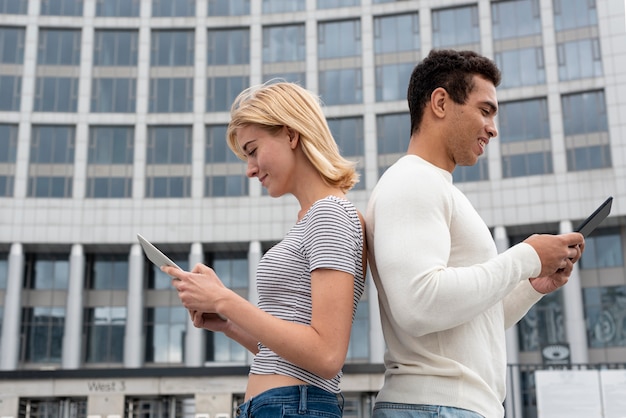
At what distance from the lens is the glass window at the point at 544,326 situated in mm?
40219

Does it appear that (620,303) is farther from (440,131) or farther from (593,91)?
(440,131)

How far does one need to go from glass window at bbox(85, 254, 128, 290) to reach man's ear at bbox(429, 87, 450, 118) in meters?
44.5

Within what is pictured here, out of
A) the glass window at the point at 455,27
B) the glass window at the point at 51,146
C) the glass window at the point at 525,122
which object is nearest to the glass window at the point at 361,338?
the glass window at the point at 525,122

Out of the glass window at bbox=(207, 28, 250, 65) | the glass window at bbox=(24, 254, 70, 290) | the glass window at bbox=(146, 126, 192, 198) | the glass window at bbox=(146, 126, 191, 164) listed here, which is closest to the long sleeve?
the glass window at bbox=(146, 126, 192, 198)

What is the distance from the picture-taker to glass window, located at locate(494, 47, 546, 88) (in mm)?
41906

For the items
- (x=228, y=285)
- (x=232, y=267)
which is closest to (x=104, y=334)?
(x=228, y=285)

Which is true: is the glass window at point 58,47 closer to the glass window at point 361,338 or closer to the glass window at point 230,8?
the glass window at point 230,8

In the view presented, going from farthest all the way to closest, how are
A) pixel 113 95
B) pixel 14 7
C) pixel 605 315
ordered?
pixel 14 7
pixel 113 95
pixel 605 315

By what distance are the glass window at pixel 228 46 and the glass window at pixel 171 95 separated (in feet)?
7.20

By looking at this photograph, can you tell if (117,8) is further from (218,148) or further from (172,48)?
(218,148)

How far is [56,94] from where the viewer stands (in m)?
45.2

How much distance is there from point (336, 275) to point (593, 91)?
4178cm

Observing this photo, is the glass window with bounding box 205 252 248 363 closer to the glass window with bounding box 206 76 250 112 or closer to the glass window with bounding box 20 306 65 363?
the glass window with bounding box 20 306 65 363

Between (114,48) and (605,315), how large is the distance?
32.1 meters
